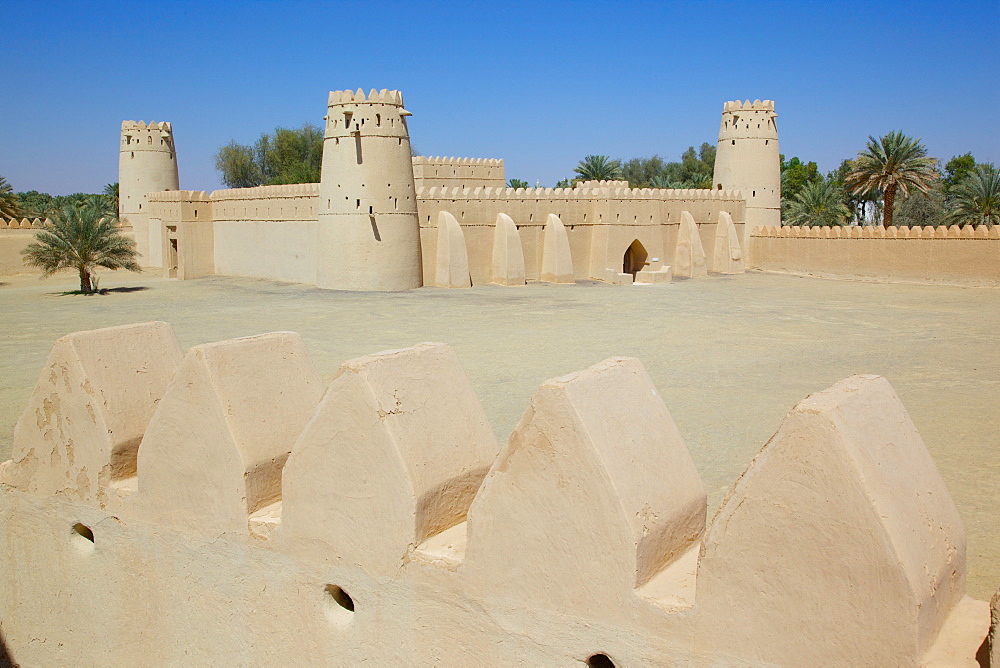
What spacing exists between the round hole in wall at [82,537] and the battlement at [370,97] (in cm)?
1652

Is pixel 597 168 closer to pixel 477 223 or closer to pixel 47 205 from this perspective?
pixel 477 223

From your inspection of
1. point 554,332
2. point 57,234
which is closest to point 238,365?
point 554,332

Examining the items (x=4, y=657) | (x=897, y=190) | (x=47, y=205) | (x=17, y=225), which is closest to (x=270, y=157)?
(x=47, y=205)

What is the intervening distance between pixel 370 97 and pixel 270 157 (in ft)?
97.4

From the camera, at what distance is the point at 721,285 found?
20078 millimetres

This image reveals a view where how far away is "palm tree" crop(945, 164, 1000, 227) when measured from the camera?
956 inches

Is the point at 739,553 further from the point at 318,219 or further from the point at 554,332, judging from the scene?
the point at 318,219

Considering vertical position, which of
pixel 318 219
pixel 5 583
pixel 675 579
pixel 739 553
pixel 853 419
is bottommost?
pixel 5 583

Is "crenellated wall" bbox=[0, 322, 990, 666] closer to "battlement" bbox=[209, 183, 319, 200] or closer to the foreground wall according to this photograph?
"battlement" bbox=[209, 183, 319, 200]

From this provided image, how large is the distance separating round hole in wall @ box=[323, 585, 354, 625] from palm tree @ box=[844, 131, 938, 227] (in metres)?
26.9

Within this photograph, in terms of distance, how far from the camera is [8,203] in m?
27.1

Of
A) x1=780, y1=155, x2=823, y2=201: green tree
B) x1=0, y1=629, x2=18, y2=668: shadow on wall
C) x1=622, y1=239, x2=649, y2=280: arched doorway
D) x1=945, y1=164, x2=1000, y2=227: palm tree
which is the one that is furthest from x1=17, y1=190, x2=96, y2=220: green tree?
x1=780, y1=155, x2=823, y2=201: green tree

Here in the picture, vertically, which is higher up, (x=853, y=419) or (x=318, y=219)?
(x=318, y=219)

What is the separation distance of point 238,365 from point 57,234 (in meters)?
19.1
